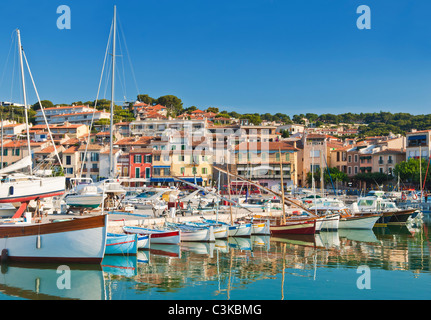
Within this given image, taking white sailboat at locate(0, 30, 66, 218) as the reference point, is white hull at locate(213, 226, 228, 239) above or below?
below

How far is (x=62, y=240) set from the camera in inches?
801

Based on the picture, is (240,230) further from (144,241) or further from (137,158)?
(137,158)

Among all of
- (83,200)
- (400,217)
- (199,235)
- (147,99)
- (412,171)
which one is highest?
(147,99)

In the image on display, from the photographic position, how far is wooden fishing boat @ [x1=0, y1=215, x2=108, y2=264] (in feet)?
66.2

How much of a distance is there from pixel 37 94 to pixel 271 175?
44330mm

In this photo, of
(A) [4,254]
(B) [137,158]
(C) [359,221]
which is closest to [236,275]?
(A) [4,254]

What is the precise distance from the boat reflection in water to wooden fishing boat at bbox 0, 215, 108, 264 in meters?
0.45

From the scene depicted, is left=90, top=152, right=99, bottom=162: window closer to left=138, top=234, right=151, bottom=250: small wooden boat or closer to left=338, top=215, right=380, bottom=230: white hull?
left=338, top=215, right=380, bottom=230: white hull

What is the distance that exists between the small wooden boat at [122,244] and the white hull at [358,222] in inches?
822

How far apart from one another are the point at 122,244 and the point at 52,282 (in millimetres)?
5668

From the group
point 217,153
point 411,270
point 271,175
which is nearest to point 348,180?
point 271,175

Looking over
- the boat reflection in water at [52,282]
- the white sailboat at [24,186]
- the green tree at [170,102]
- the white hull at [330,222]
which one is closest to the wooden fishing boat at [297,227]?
the white hull at [330,222]

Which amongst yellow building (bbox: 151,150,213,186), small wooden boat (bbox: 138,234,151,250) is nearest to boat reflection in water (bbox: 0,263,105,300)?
small wooden boat (bbox: 138,234,151,250)
